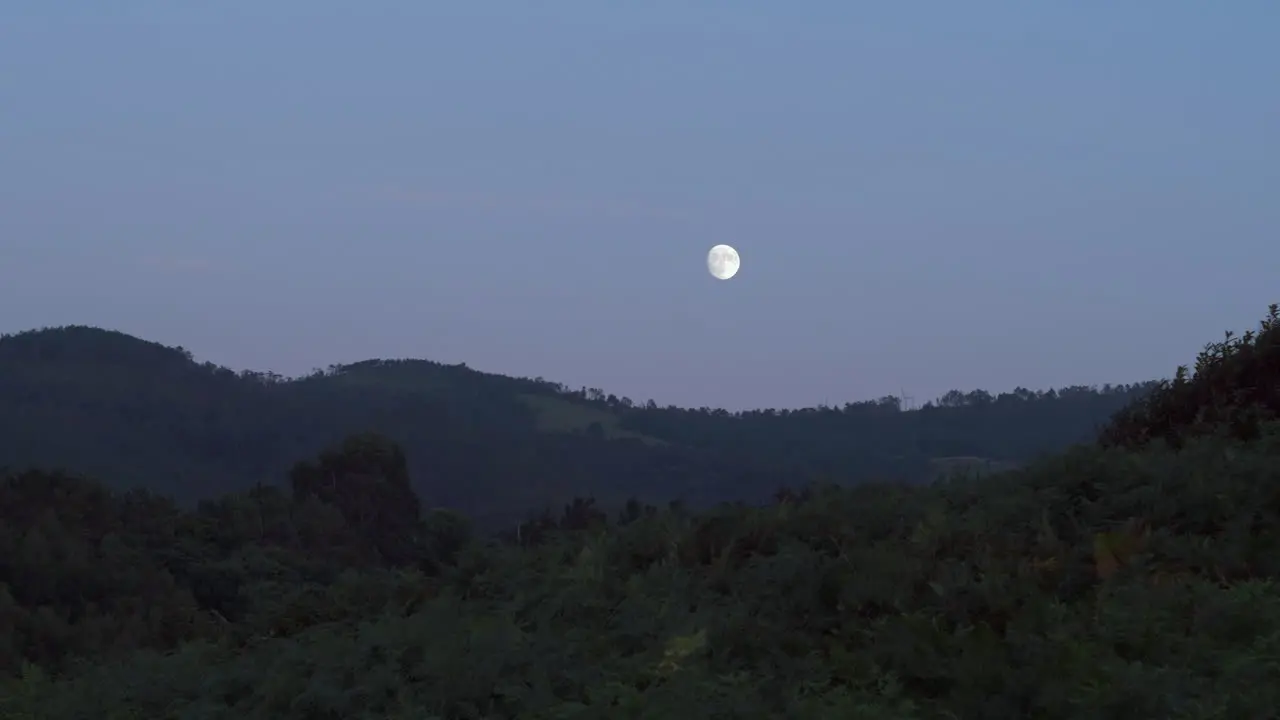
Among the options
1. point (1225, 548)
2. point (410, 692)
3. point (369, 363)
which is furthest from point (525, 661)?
point (369, 363)

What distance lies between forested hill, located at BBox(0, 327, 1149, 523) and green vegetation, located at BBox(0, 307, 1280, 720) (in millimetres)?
95627

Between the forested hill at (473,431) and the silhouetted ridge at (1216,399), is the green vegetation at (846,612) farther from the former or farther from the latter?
the forested hill at (473,431)

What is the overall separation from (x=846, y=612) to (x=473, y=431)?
13865 cm

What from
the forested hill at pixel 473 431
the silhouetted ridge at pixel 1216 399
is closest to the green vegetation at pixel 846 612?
the silhouetted ridge at pixel 1216 399

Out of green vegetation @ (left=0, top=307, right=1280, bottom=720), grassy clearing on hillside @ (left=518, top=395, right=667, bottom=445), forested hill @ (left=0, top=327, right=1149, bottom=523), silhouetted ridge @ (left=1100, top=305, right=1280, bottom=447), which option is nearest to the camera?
green vegetation @ (left=0, top=307, right=1280, bottom=720)

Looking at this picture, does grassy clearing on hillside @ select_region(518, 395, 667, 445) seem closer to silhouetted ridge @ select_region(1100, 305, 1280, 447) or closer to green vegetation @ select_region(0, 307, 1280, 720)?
silhouetted ridge @ select_region(1100, 305, 1280, 447)

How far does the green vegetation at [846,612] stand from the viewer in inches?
261

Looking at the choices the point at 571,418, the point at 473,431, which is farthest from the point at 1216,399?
the point at 571,418

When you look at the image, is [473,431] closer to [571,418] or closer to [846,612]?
[571,418]

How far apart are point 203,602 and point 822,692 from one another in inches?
1560

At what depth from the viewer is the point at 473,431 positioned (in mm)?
145250

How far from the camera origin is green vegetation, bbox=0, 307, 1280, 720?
6.62m

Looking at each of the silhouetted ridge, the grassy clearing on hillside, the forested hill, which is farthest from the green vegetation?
the grassy clearing on hillside

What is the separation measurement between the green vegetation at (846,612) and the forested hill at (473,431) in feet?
314
